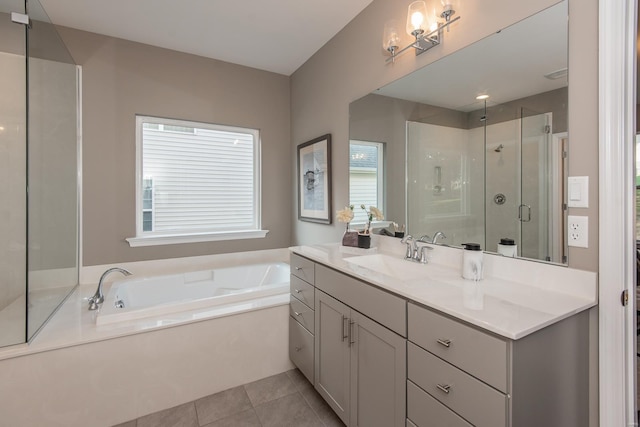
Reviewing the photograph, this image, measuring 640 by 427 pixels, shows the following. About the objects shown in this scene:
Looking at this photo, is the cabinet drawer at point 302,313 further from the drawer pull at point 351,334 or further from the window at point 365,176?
the window at point 365,176

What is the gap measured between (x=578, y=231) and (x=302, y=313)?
1.50 meters

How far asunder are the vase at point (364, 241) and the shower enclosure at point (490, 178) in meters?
0.33

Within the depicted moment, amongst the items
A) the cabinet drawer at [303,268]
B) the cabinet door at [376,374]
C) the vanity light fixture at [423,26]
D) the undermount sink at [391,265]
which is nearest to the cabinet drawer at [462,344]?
the cabinet door at [376,374]

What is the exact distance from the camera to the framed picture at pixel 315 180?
106 inches

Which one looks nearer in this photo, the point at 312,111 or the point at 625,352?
the point at 625,352

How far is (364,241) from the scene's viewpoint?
83.3 inches

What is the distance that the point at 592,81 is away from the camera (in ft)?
3.57

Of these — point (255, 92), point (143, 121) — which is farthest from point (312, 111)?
point (143, 121)

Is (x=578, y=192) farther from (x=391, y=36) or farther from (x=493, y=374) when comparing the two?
(x=391, y=36)

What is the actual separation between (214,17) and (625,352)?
2.99 meters

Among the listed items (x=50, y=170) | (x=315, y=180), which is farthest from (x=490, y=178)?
(x=50, y=170)

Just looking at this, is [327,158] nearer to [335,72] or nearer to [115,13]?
[335,72]

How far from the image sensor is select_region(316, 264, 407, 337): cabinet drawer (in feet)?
3.97

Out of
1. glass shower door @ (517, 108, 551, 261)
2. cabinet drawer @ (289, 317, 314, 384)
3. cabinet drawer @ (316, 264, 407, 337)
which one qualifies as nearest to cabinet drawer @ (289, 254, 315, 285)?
cabinet drawer @ (316, 264, 407, 337)
